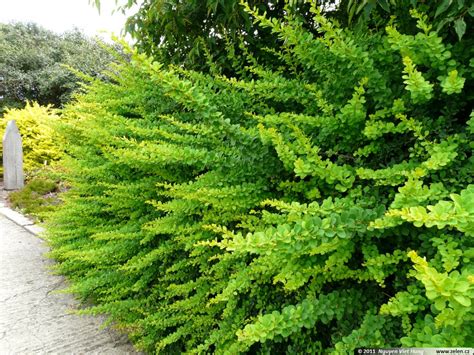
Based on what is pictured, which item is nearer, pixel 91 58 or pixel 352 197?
pixel 352 197

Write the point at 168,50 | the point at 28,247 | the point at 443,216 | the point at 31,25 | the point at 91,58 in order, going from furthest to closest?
the point at 31,25, the point at 91,58, the point at 28,247, the point at 168,50, the point at 443,216

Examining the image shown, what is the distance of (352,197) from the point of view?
1394 millimetres

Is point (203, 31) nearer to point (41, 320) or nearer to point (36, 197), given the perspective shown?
point (41, 320)

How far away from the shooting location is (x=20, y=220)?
17.2 ft

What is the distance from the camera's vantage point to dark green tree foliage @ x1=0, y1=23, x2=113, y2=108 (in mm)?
13000

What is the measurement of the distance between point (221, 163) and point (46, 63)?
14.7 metres

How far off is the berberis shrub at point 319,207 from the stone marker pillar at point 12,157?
5.73 m

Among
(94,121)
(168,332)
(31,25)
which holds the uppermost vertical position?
(31,25)

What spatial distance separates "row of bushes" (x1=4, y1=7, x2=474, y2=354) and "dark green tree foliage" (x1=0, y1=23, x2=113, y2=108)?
11812mm

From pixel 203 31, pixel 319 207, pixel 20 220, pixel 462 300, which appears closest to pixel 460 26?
pixel 319 207

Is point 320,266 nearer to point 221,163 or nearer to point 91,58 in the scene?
point 221,163

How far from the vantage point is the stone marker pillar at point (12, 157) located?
7.09m

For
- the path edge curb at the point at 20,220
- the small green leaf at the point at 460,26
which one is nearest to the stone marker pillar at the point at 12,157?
the path edge curb at the point at 20,220

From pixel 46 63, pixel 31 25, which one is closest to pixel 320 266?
pixel 46 63
